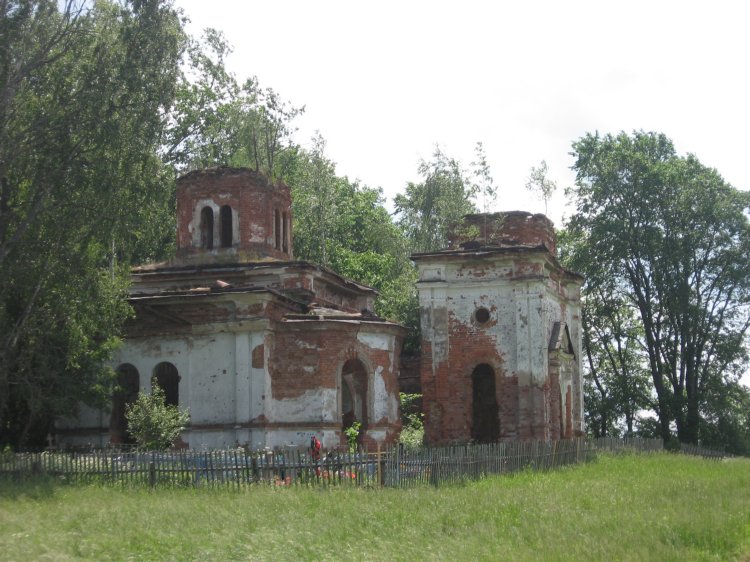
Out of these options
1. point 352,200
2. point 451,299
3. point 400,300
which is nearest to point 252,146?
point 400,300

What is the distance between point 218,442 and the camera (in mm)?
24828

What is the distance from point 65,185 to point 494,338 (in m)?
11.6

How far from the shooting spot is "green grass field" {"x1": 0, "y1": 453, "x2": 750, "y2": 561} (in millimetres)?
12977

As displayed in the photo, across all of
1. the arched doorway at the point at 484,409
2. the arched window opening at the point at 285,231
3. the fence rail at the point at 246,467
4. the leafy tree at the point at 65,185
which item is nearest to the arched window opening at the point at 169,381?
the leafy tree at the point at 65,185

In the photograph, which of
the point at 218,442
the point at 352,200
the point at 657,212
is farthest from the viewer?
the point at 352,200

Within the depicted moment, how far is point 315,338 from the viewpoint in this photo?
987 inches

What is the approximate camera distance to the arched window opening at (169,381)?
2673 centimetres

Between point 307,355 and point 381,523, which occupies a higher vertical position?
point 307,355

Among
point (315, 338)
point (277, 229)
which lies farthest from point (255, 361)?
point (277, 229)

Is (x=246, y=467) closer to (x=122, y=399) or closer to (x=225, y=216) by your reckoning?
(x=122, y=399)

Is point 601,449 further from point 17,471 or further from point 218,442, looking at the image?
point 17,471

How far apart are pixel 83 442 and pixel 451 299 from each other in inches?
407

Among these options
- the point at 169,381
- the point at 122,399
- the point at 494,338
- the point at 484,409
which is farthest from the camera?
the point at 484,409

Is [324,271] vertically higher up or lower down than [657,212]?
lower down
